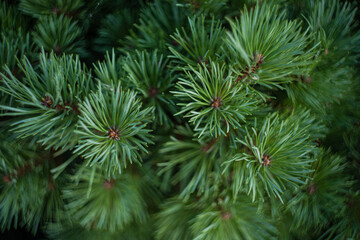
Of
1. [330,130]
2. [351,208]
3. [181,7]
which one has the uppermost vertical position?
[181,7]

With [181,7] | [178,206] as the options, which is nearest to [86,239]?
[178,206]

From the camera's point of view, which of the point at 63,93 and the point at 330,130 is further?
the point at 330,130

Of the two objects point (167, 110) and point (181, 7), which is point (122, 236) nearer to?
point (167, 110)

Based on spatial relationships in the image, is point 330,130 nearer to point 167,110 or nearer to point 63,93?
point 167,110

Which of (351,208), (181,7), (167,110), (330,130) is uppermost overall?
(181,7)

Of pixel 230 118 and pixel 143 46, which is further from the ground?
pixel 143 46

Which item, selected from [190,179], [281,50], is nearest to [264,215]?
[190,179]
